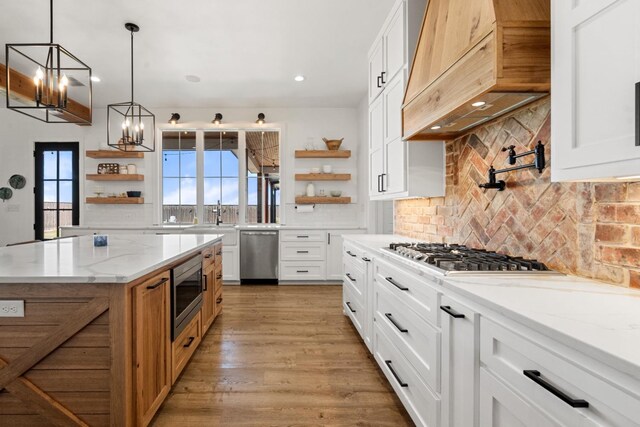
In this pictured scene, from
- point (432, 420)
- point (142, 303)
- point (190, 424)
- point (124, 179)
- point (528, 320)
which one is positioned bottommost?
point (190, 424)

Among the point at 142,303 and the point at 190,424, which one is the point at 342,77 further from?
the point at 190,424

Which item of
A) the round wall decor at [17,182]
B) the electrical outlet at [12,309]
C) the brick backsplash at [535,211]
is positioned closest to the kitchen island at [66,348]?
the electrical outlet at [12,309]

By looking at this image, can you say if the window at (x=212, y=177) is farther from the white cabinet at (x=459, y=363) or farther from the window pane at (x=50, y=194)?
the white cabinet at (x=459, y=363)

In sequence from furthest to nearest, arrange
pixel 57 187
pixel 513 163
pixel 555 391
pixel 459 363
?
pixel 57 187
pixel 513 163
pixel 459 363
pixel 555 391

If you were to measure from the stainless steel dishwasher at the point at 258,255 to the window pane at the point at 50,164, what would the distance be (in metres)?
3.55

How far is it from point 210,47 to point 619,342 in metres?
4.05

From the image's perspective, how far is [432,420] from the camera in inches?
61.7

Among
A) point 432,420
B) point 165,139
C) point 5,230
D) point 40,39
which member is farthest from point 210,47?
point 5,230

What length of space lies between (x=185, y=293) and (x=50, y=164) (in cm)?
532

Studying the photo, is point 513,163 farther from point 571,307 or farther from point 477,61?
point 571,307

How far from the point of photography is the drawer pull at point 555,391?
0.80 metres

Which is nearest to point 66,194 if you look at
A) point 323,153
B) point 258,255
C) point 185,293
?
point 258,255

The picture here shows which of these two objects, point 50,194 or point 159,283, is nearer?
point 159,283

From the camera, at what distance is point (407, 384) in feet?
6.24
